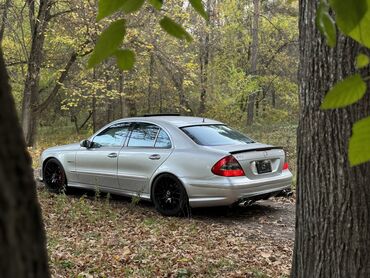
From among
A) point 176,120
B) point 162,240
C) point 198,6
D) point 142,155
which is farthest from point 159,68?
point 198,6

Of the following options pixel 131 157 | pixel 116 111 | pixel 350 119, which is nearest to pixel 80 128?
pixel 116 111

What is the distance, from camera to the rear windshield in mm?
7992

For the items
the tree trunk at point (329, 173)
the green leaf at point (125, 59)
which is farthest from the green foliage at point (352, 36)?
the tree trunk at point (329, 173)

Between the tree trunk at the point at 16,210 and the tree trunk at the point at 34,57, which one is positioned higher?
the tree trunk at the point at 34,57

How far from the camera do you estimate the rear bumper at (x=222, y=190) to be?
7422mm

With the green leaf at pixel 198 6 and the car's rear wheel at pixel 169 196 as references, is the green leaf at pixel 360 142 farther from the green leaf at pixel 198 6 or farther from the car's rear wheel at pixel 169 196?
the car's rear wheel at pixel 169 196

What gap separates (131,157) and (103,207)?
3.22 ft

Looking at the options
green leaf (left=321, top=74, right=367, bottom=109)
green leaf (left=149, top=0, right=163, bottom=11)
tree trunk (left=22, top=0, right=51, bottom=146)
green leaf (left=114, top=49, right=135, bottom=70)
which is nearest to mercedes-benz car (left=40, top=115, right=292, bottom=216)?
green leaf (left=149, top=0, right=163, bottom=11)

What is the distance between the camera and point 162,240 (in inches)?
254

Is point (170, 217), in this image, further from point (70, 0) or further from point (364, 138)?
point (70, 0)

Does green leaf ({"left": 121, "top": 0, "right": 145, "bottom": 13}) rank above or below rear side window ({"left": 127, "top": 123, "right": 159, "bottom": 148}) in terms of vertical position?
above

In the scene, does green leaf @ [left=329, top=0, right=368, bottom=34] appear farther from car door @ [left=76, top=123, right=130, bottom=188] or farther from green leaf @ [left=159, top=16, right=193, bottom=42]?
car door @ [left=76, top=123, right=130, bottom=188]

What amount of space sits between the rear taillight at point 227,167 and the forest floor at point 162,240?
0.80 metres

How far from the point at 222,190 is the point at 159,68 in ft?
56.3
